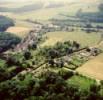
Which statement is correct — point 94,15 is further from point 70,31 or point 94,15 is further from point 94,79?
point 94,79

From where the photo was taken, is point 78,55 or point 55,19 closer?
point 78,55

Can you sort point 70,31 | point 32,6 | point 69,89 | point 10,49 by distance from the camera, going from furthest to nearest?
point 32,6 → point 70,31 → point 10,49 → point 69,89

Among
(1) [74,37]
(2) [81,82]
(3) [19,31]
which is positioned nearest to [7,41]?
(3) [19,31]

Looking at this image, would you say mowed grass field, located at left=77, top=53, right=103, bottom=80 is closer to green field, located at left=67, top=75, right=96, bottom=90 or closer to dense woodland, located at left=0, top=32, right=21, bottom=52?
green field, located at left=67, top=75, right=96, bottom=90

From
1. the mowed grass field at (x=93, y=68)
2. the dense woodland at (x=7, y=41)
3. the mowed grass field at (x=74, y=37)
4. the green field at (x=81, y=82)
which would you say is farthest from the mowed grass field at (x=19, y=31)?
the green field at (x=81, y=82)

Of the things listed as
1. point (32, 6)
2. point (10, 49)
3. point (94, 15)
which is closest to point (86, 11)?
point (94, 15)

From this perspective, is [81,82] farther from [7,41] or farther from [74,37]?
[7,41]

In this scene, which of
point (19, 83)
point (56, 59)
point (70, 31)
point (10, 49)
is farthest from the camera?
point (70, 31)

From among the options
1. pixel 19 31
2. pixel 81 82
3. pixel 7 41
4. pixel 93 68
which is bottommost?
pixel 19 31
